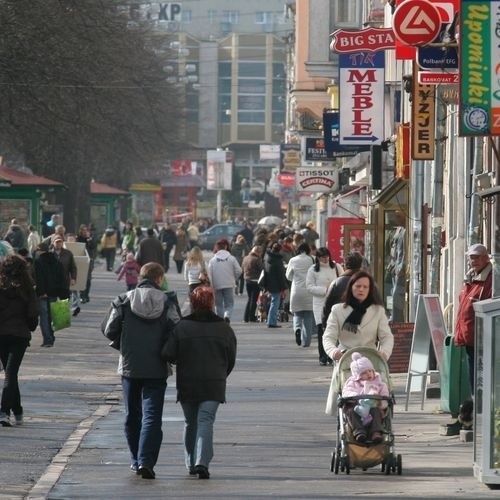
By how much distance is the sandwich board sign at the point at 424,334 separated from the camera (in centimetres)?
1734

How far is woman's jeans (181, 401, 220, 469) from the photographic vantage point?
12.7 meters

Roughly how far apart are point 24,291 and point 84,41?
73.9ft

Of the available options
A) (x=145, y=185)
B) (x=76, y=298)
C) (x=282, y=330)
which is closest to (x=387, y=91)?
(x=282, y=330)

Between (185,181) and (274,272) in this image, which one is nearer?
(274,272)

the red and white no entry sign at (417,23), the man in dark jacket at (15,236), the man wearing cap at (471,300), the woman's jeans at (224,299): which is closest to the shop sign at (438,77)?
the red and white no entry sign at (417,23)

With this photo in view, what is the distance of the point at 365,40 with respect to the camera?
83.3 feet

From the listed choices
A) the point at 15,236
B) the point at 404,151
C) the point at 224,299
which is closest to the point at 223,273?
the point at 224,299

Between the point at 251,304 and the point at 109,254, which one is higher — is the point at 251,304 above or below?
above

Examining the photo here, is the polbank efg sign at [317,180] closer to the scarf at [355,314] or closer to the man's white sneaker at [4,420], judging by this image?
the man's white sneaker at [4,420]

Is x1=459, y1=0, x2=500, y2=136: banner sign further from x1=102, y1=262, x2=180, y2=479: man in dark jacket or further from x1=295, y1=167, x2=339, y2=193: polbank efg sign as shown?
x1=295, y1=167, x2=339, y2=193: polbank efg sign

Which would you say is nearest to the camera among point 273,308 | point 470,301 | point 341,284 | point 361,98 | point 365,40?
point 470,301

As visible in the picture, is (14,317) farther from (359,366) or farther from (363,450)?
(363,450)

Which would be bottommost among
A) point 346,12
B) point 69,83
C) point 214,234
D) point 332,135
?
point 214,234

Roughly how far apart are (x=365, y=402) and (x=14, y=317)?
4473mm
